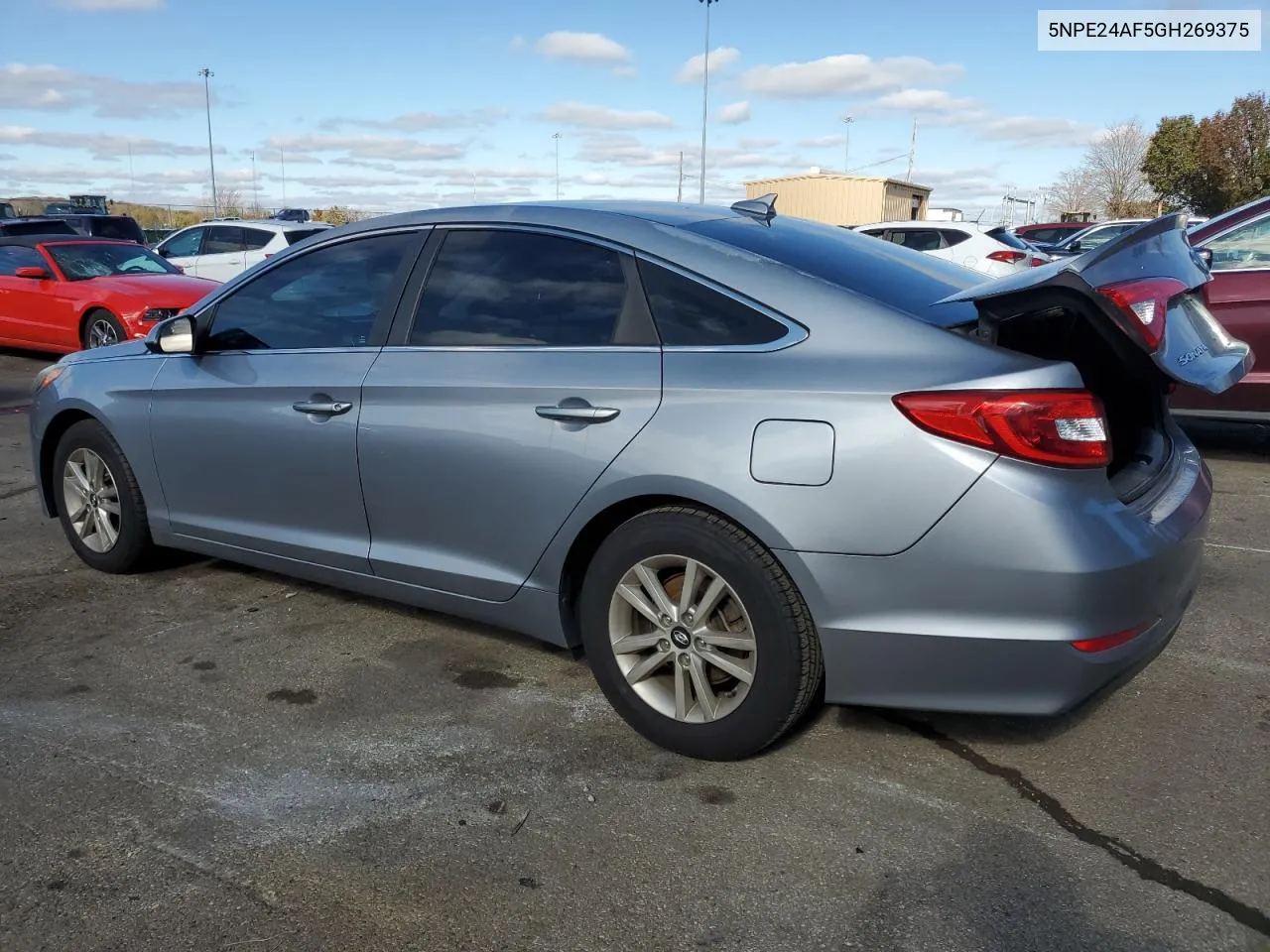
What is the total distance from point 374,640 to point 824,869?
210 cm

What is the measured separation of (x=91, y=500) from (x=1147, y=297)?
4298 mm

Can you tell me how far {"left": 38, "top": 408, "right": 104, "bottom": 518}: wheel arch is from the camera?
485 centimetres

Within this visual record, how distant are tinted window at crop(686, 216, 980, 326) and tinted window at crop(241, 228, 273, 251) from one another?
13517 mm

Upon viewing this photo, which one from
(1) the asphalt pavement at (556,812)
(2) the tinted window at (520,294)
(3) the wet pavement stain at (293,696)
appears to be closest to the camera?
(1) the asphalt pavement at (556,812)

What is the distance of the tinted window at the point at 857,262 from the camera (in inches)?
119

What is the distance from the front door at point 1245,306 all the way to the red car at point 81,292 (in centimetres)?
905

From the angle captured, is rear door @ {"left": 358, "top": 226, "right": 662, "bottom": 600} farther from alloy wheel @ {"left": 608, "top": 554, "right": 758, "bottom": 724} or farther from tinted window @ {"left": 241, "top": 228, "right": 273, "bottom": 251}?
tinted window @ {"left": 241, "top": 228, "right": 273, "bottom": 251}

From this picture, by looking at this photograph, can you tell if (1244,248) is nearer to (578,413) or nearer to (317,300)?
(578,413)

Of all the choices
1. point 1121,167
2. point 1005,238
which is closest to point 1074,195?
point 1121,167

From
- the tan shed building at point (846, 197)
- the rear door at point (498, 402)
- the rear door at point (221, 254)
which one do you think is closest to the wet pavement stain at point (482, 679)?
the rear door at point (498, 402)

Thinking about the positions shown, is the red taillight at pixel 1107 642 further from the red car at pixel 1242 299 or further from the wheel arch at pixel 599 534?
the red car at pixel 1242 299

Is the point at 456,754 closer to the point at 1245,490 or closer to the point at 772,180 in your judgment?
the point at 1245,490

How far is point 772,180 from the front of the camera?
128ft

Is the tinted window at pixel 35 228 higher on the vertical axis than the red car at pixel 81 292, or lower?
higher
